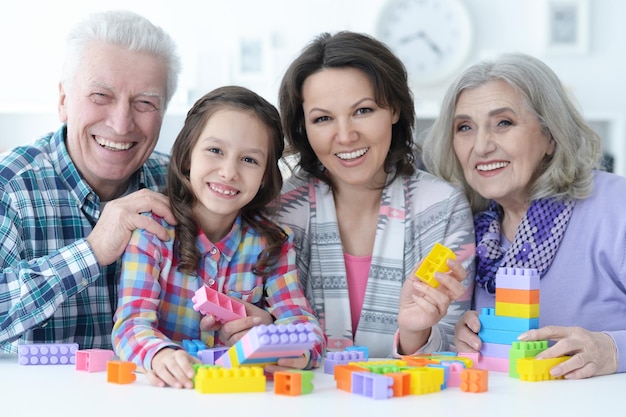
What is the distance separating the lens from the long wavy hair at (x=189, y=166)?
173 cm

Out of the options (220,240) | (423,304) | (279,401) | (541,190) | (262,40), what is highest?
(262,40)

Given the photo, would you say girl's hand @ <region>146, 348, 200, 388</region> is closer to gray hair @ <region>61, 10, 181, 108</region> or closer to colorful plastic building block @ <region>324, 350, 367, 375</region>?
colorful plastic building block @ <region>324, 350, 367, 375</region>

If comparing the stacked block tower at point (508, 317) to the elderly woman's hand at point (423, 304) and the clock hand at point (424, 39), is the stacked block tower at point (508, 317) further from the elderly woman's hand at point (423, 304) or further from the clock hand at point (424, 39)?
the clock hand at point (424, 39)

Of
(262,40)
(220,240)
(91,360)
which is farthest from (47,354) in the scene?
(262,40)

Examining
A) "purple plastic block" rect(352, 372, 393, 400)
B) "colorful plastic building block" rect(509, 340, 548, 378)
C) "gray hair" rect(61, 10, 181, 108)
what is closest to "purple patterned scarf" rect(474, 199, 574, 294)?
"colorful plastic building block" rect(509, 340, 548, 378)

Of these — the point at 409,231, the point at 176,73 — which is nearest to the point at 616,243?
the point at 409,231

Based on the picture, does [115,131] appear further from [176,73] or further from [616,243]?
[616,243]

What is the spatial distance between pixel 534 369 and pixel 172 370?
2.17 feet

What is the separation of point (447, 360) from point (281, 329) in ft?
1.12

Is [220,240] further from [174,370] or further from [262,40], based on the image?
[262,40]

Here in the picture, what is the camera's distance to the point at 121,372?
131 centimetres

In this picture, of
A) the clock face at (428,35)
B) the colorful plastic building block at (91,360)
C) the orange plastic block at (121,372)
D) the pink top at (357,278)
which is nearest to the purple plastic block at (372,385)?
the orange plastic block at (121,372)

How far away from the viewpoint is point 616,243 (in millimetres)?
1837

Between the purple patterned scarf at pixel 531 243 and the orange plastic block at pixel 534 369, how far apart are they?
0.44 meters
